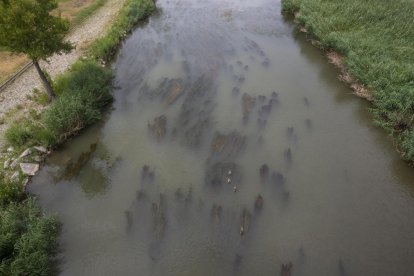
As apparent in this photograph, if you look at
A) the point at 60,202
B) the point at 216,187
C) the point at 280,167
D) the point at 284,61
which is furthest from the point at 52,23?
the point at 284,61

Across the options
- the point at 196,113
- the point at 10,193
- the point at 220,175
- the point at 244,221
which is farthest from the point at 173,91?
the point at 10,193

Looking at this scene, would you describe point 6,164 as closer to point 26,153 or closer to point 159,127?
point 26,153

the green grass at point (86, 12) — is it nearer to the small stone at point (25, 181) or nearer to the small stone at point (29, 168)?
the small stone at point (29, 168)

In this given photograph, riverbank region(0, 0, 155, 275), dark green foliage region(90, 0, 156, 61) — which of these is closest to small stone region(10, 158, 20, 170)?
riverbank region(0, 0, 155, 275)

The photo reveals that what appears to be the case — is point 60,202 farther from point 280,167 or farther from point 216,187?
point 280,167

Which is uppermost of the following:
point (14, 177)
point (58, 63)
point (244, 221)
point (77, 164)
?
point (14, 177)

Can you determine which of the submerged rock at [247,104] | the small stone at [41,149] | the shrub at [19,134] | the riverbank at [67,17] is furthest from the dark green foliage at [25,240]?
the riverbank at [67,17]

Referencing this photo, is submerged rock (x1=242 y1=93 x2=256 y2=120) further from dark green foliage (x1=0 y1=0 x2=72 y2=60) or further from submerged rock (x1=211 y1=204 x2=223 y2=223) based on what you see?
dark green foliage (x1=0 y1=0 x2=72 y2=60)
